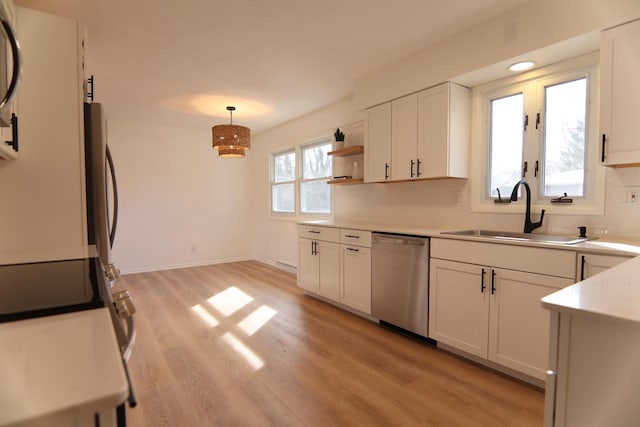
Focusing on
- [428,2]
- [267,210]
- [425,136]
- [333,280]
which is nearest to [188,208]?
[267,210]

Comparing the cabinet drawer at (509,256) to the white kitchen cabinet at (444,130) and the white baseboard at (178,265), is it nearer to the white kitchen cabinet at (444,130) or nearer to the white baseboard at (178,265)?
the white kitchen cabinet at (444,130)

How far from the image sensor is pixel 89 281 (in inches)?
37.6

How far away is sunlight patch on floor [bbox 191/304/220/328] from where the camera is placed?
3.14 metres

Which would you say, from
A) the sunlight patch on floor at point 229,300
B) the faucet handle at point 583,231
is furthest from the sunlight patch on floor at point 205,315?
the faucet handle at point 583,231

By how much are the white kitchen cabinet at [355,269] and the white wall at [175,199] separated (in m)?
3.44

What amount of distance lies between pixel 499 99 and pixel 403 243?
58.8 inches

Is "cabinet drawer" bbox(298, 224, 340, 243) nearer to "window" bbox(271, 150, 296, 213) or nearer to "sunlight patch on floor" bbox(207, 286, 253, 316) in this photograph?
"sunlight patch on floor" bbox(207, 286, 253, 316)

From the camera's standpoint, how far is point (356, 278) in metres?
3.27

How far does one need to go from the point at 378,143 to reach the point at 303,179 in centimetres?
199

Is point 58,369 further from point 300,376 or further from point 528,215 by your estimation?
point 528,215

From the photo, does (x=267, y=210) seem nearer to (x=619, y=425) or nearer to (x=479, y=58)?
(x=479, y=58)

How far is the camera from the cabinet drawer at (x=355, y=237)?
10.3 feet

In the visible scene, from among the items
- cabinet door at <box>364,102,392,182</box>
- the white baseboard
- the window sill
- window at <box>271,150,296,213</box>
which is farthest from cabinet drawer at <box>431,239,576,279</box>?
the white baseboard

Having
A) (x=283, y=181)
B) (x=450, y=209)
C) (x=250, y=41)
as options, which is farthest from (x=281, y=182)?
(x=450, y=209)
